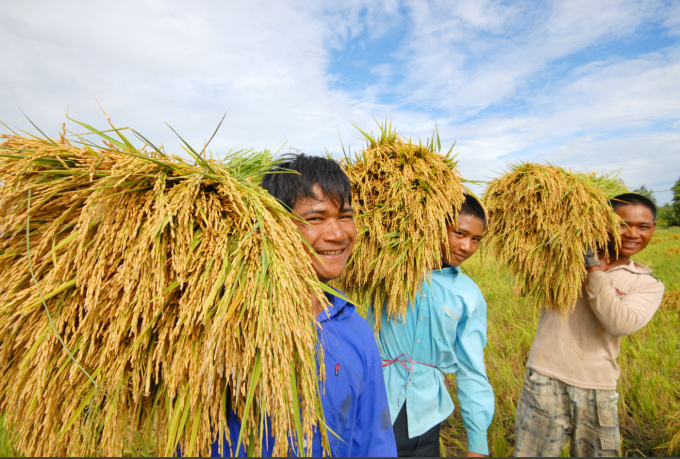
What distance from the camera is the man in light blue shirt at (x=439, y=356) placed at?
220cm

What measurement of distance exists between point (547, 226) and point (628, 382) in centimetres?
327

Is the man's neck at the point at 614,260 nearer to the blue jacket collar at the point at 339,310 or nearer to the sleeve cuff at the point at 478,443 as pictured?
the sleeve cuff at the point at 478,443

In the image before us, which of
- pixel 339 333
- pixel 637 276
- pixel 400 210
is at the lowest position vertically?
pixel 339 333

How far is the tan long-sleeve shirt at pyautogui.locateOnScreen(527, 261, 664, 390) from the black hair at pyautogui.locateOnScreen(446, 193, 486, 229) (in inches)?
47.7

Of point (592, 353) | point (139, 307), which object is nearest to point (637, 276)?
point (592, 353)

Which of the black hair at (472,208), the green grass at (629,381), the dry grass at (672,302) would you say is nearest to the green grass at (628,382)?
the green grass at (629,381)

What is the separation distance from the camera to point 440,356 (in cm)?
227

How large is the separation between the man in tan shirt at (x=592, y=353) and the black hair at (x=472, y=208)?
106 centimetres

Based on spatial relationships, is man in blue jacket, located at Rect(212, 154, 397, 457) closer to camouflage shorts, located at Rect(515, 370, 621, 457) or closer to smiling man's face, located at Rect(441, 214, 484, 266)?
smiling man's face, located at Rect(441, 214, 484, 266)

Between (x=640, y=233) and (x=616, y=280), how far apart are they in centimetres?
46

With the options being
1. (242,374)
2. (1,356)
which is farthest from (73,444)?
(242,374)

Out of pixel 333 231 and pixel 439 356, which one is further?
pixel 439 356

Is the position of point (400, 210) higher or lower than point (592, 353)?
higher

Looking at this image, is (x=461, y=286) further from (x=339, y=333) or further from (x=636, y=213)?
(x=636, y=213)
